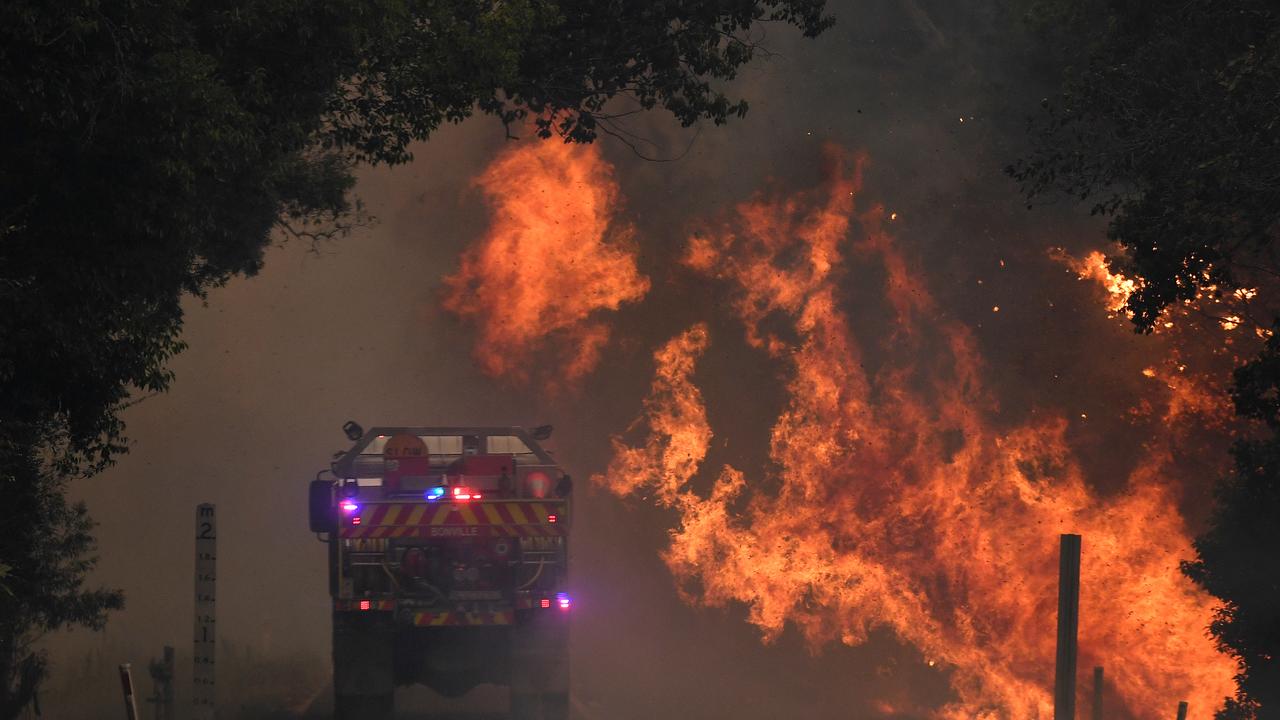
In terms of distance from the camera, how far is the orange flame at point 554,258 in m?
32.1

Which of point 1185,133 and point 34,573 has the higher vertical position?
point 1185,133

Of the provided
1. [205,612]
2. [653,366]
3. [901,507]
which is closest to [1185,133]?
[205,612]

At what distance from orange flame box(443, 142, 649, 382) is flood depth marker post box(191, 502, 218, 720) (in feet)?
62.6

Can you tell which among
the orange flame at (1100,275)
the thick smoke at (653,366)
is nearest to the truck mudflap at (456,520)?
the thick smoke at (653,366)

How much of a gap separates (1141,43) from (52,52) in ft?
48.9

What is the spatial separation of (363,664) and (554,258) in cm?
1612

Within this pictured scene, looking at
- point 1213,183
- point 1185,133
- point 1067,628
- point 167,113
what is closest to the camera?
point 1067,628

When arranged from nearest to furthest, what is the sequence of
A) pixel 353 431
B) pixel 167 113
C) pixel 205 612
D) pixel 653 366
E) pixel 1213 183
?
pixel 167 113, pixel 205 612, pixel 1213 183, pixel 353 431, pixel 653 366

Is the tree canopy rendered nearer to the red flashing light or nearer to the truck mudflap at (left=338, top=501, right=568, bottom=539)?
the truck mudflap at (left=338, top=501, right=568, bottom=539)

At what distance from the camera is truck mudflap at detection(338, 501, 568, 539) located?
55.2 ft

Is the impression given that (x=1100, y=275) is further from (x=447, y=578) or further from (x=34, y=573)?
(x=34, y=573)

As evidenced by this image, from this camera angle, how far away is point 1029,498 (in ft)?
95.9

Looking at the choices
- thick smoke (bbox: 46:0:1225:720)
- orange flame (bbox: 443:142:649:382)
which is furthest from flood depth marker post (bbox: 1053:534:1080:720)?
orange flame (bbox: 443:142:649:382)

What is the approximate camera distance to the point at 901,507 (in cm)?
2920
